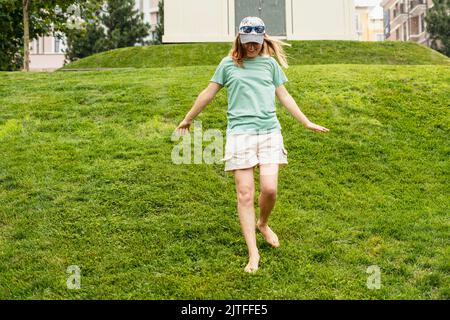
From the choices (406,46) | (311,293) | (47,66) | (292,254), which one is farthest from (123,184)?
(47,66)

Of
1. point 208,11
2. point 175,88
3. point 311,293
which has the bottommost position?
point 311,293

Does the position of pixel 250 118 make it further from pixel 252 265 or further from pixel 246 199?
pixel 252 265

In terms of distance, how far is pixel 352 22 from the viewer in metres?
28.2

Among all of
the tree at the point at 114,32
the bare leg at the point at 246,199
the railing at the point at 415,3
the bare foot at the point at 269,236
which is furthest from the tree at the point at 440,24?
the bare leg at the point at 246,199

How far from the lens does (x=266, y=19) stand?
2714cm

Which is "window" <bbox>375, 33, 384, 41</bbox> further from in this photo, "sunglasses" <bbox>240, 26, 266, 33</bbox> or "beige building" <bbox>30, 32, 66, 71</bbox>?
"sunglasses" <bbox>240, 26, 266, 33</bbox>

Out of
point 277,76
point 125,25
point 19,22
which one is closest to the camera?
point 277,76

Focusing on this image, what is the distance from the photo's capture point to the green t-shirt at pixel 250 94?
16.3 feet

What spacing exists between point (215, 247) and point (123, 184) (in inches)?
84.9

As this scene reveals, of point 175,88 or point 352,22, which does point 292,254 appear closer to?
point 175,88

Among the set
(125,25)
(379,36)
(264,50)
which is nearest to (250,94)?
(264,50)

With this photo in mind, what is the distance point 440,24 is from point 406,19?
73.4 ft

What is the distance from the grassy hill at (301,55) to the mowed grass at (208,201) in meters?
10.8

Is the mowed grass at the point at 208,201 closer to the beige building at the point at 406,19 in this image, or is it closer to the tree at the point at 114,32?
the tree at the point at 114,32
